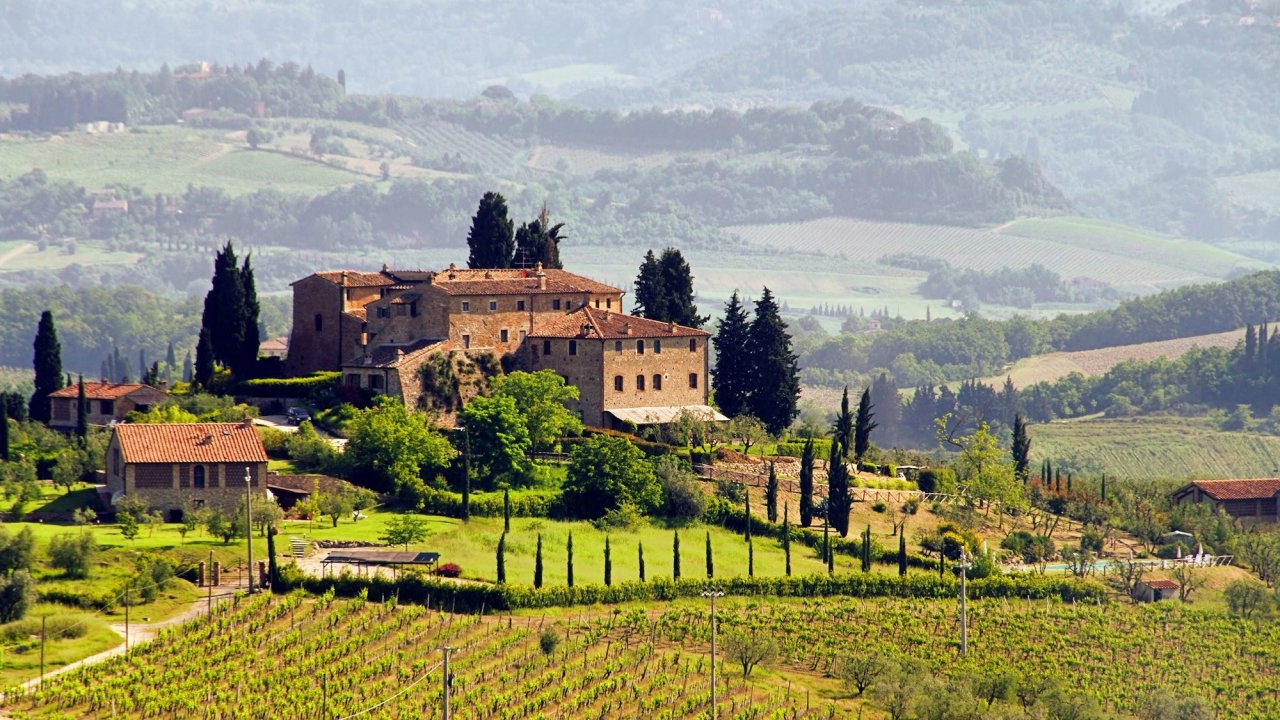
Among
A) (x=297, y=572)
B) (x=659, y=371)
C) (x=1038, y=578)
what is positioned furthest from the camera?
(x=659, y=371)

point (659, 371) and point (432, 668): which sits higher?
point (659, 371)

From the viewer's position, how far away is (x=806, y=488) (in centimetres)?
10688

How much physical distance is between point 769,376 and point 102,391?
33774mm

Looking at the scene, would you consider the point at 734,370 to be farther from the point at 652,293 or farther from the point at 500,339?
the point at 500,339

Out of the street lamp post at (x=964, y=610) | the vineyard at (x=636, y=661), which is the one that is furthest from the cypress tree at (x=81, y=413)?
the street lamp post at (x=964, y=610)

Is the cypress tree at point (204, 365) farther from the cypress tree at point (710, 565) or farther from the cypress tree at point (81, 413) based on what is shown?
the cypress tree at point (710, 565)

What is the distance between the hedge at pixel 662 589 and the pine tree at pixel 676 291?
30.4 m

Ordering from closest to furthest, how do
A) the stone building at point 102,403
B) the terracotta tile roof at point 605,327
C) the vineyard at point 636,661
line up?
the vineyard at point 636,661, the stone building at point 102,403, the terracotta tile roof at point 605,327

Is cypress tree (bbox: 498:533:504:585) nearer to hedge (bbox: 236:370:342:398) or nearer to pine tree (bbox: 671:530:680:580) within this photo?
pine tree (bbox: 671:530:680:580)

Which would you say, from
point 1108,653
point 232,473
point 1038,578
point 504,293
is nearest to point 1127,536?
point 1038,578

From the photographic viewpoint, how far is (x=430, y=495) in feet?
331

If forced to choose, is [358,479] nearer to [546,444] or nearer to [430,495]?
[430,495]

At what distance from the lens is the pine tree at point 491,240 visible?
127438 millimetres

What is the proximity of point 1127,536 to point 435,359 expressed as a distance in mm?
35654
